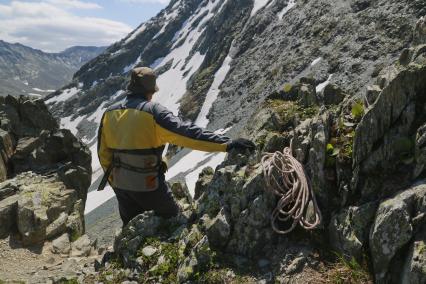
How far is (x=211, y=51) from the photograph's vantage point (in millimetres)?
125062

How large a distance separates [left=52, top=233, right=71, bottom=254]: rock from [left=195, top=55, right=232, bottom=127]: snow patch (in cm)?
7288

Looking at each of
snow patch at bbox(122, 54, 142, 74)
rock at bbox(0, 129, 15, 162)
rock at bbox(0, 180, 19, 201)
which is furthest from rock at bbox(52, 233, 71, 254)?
snow patch at bbox(122, 54, 142, 74)

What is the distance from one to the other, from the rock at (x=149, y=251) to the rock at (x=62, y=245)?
26.8 feet

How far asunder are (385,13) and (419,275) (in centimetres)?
6651

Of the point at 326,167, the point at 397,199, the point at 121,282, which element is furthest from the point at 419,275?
the point at 121,282

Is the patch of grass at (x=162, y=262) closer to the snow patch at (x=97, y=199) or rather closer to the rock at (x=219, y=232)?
the rock at (x=219, y=232)

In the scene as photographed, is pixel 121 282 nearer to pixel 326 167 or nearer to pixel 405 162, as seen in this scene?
pixel 326 167

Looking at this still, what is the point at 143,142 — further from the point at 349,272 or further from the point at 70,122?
the point at 70,122

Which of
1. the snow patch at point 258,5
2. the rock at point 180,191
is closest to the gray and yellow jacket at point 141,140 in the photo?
the rock at point 180,191

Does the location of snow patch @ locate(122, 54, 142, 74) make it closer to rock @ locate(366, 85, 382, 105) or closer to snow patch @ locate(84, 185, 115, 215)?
snow patch @ locate(84, 185, 115, 215)

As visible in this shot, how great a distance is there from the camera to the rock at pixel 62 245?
16625 millimetres

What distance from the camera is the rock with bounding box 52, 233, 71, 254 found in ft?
54.5

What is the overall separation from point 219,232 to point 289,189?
A: 1518 millimetres

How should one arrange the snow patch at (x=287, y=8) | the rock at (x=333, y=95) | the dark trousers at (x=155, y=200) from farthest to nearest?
the snow patch at (x=287, y=8), the rock at (x=333, y=95), the dark trousers at (x=155, y=200)
